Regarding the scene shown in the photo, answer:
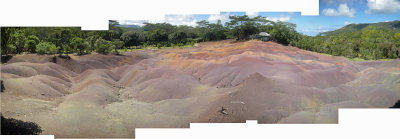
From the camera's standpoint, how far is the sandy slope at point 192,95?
18.8 feet

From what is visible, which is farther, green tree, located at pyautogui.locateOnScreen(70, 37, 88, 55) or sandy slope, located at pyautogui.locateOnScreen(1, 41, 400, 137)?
green tree, located at pyautogui.locateOnScreen(70, 37, 88, 55)

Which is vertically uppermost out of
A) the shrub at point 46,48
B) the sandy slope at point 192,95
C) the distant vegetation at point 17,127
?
the shrub at point 46,48

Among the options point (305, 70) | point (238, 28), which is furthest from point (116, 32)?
point (238, 28)

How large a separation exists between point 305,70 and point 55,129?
6.99 m

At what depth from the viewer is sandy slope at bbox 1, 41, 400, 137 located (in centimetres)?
573

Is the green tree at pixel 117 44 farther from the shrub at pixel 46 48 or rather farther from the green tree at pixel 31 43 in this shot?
the shrub at pixel 46 48

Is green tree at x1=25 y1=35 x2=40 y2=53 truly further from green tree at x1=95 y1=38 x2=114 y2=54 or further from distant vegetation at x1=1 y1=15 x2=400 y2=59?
green tree at x1=95 y1=38 x2=114 y2=54

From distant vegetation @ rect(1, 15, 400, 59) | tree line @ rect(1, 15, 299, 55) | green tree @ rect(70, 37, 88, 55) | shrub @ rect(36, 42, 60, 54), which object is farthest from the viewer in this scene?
shrub @ rect(36, 42, 60, 54)

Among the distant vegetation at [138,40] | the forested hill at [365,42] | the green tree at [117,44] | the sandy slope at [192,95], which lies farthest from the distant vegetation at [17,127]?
the forested hill at [365,42]

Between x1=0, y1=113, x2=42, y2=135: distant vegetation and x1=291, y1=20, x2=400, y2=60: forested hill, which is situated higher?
x1=291, y1=20, x2=400, y2=60: forested hill

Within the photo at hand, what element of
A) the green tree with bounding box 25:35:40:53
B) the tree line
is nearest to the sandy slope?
the green tree with bounding box 25:35:40:53

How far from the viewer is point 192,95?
23.9ft

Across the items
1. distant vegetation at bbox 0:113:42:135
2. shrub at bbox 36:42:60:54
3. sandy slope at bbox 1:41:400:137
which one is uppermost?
shrub at bbox 36:42:60:54

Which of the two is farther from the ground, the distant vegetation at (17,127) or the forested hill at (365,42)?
the forested hill at (365,42)
